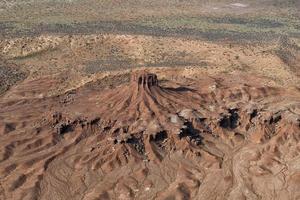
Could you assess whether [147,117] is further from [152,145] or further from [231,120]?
[231,120]

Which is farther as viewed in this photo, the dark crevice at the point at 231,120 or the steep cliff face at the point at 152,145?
the dark crevice at the point at 231,120

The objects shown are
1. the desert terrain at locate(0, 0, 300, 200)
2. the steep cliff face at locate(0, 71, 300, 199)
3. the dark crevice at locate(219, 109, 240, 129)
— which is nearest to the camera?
the steep cliff face at locate(0, 71, 300, 199)

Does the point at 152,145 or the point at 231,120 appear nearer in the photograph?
the point at 152,145

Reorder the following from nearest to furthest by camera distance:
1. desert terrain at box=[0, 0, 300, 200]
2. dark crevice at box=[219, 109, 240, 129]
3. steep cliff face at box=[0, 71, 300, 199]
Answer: steep cliff face at box=[0, 71, 300, 199] < desert terrain at box=[0, 0, 300, 200] < dark crevice at box=[219, 109, 240, 129]

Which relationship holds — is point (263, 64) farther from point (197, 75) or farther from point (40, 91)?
point (40, 91)

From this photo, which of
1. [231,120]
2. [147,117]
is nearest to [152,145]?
[147,117]
